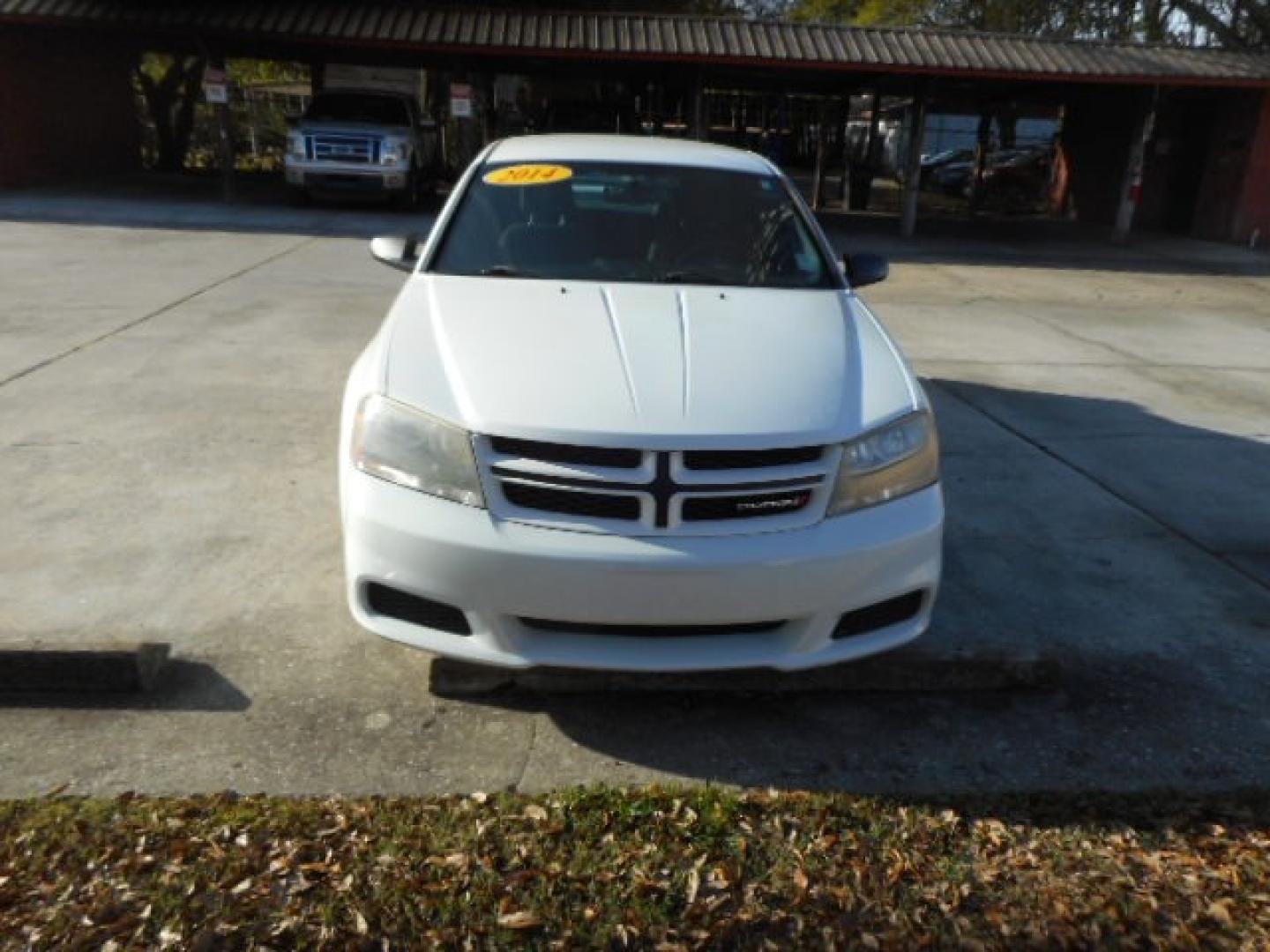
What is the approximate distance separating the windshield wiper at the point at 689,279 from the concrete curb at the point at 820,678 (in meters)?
1.53

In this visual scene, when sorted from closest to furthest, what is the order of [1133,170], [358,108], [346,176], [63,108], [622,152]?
[622,152], [346,176], [358,108], [1133,170], [63,108]

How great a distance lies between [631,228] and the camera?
4.12 meters

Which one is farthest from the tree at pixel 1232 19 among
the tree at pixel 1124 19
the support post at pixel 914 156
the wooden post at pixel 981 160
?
the support post at pixel 914 156

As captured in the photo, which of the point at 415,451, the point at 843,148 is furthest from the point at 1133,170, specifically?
the point at 415,451

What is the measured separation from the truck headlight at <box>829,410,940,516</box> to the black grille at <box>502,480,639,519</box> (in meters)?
0.57

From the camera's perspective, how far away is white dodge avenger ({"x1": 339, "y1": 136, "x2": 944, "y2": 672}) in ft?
8.58

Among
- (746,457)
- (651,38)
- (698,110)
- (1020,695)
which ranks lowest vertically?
(1020,695)

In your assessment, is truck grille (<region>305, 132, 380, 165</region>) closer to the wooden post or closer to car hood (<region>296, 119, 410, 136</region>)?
car hood (<region>296, 119, 410, 136</region>)

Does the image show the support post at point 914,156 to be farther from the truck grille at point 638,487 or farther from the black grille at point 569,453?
the black grille at point 569,453

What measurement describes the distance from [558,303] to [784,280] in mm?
1024

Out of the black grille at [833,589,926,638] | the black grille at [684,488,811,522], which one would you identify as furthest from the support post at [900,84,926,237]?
the black grille at [684,488,811,522]

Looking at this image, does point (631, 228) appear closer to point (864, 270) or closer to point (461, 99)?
point (864, 270)

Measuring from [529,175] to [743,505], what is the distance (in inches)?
90.0

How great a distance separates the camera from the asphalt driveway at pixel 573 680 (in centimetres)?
286
